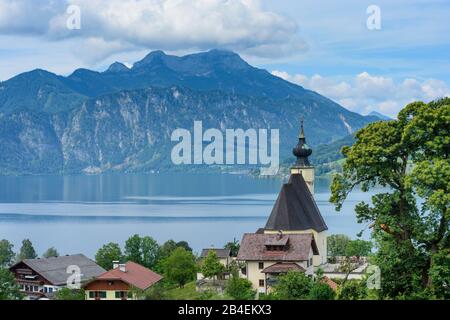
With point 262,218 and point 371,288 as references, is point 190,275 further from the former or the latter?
point 262,218

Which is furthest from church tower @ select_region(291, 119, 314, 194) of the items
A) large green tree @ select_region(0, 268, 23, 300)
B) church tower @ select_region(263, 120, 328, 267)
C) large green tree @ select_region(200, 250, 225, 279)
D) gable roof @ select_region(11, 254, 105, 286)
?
large green tree @ select_region(0, 268, 23, 300)

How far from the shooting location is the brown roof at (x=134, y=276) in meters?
29.8

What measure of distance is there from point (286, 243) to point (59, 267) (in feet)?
51.8

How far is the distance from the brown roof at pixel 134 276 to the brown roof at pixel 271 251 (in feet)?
12.9

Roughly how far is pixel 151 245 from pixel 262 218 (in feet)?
156

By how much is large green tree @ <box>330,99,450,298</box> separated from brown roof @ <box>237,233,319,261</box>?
14494 millimetres

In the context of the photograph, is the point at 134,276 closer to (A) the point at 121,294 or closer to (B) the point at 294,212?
(A) the point at 121,294

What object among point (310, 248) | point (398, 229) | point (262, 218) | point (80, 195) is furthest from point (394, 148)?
point (80, 195)

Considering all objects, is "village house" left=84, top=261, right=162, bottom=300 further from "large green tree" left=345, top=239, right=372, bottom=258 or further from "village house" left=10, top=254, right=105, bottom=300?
"large green tree" left=345, top=239, right=372, bottom=258

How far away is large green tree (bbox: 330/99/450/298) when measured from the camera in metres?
15.6

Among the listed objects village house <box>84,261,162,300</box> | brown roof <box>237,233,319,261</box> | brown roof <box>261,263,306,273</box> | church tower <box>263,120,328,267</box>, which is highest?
church tower <box>263,120,328,267</box>

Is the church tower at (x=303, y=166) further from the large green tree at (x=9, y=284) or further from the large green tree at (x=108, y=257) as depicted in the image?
the large green tree at (x=9, y=284)

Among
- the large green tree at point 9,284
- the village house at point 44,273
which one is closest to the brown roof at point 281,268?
the large green tree at point 9,284
